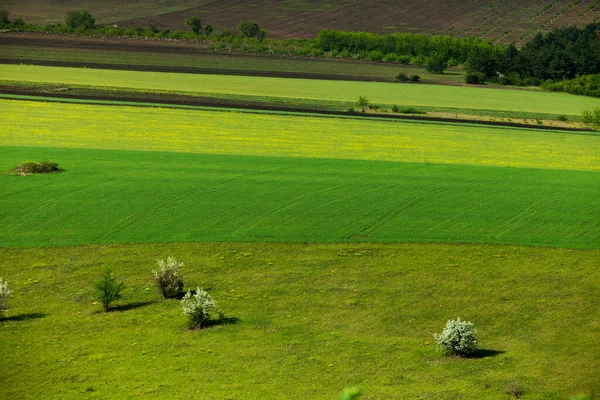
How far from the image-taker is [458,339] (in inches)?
1014

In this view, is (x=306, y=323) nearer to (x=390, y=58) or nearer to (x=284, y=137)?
(x=284, y=137)

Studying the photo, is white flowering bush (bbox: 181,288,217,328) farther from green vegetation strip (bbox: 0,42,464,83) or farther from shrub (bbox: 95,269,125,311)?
green vegetation strip (bbox: 0,42,464,83)

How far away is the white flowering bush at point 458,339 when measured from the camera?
2575cm

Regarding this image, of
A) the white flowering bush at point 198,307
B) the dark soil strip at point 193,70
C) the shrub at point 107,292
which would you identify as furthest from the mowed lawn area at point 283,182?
the dark soil strip at point 193,70

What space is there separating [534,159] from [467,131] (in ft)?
40.9

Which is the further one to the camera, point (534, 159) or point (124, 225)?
point (534, 159)

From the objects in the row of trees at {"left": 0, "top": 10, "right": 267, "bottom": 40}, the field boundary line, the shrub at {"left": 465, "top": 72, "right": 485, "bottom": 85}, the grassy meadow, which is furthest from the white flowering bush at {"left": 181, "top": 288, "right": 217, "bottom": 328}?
the row of trees at {"left": 0, "top": 10, "right": 267, "bottom": 40}

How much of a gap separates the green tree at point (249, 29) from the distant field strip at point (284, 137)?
301 feet

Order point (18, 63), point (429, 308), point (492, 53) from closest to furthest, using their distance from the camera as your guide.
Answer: point (429, 308), point (18, 63), point (492, 53)

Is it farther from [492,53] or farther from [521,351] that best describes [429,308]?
[492,53]

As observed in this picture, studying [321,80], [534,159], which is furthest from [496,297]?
[321,80]

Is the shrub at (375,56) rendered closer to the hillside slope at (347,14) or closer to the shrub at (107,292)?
the hillside slope at (347,14)

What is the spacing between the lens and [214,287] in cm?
3231

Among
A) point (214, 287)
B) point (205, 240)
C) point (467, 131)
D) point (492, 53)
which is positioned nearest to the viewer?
point (214, 287)
